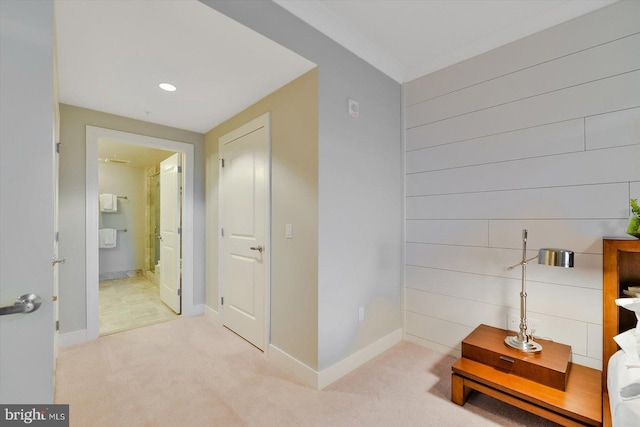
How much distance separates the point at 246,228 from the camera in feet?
9.19

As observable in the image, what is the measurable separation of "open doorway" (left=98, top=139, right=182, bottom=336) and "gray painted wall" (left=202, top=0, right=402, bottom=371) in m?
2.61

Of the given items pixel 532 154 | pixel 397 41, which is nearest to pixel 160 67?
pixel 397 41

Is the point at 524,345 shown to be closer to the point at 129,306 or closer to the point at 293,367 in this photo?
the point at 293,367

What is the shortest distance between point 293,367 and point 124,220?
5567 mm

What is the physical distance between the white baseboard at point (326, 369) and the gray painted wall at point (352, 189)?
0.16 feet

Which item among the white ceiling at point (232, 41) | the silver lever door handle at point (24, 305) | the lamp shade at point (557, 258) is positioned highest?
the white ceiling at point (232, 41)

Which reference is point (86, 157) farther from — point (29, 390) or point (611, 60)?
point (611, 60)

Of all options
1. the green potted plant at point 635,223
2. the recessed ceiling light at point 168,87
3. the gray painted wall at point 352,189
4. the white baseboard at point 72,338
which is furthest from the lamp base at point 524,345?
the white baseboard at point 72,338

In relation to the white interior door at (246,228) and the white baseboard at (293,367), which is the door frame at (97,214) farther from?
the white baseboard at (293,367)

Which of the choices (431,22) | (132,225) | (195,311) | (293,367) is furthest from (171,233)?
(431,22)

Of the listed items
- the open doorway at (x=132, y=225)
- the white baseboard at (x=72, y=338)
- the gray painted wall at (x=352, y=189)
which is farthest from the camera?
the open doorway at (x=132, y=225)

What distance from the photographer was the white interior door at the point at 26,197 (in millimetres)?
997

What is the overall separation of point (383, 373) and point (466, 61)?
2674mm

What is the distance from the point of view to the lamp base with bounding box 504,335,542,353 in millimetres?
1842
